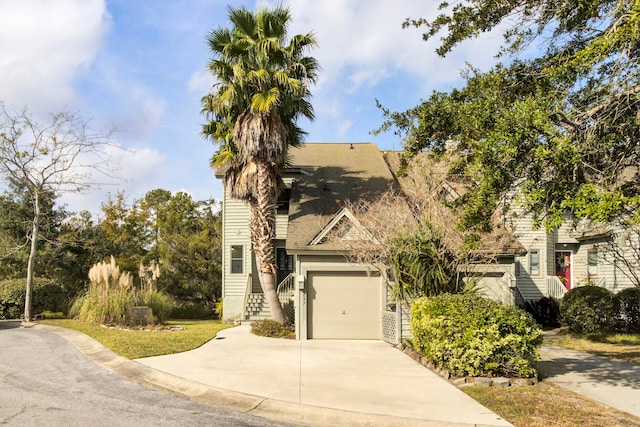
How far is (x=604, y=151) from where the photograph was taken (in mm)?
8867

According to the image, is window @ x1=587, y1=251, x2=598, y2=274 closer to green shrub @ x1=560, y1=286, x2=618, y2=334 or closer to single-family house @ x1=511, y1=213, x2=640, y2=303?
single-family house @ x1=511, y1=213, x2=640, y2=303

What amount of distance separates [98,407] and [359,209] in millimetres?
11707

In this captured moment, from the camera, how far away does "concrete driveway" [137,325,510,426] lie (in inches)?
310

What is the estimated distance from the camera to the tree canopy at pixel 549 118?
7742mm

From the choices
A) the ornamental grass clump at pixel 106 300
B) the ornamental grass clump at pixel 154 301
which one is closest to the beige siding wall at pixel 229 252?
the ornamental grass clump at pixel 154 301

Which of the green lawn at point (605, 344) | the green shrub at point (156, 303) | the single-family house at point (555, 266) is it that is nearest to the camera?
the green lawn at point (605, 344)

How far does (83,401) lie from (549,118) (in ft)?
28.1

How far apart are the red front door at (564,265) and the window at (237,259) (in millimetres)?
16156

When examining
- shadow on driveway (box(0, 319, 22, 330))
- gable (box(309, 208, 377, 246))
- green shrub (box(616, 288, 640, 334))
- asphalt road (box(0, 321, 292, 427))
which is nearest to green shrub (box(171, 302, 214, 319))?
shadow on driveway (box(0, 319, 22, 330))

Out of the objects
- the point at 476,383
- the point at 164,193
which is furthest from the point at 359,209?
the point at 164,193

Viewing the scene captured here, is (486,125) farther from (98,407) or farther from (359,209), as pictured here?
(359,209)

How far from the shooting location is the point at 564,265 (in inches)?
1048

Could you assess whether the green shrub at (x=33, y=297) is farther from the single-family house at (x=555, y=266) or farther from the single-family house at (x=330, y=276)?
the single-family house at (x=555, y=266)

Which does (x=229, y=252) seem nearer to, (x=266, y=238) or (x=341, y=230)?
(x=266, y=238)
